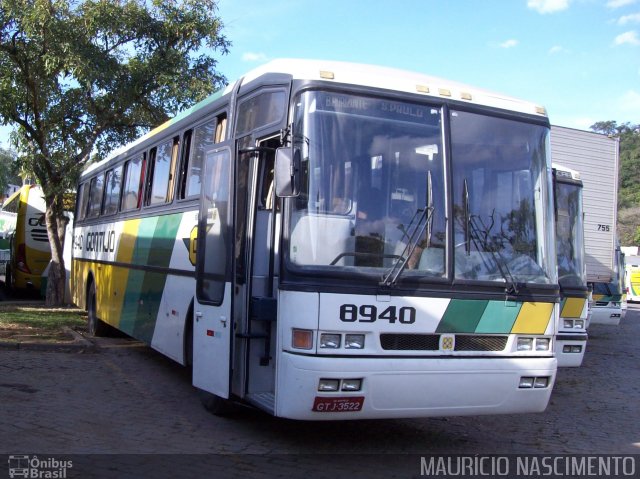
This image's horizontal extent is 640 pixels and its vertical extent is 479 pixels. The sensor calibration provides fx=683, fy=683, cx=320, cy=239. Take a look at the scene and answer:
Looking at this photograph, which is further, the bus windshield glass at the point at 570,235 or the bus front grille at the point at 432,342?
the bus windshield glass at the point at 570,235

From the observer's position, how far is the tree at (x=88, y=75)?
13.3m

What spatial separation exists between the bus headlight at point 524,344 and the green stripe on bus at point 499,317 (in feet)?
0.59

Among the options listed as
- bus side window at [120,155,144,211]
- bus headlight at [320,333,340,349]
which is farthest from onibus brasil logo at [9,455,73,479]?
bus side window at [120,155,144,211]

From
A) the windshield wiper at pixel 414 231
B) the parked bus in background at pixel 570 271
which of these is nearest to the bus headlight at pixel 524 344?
the windshield wiper at pixel 414 231

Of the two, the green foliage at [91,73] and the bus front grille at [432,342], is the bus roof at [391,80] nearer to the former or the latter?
the bus front grille at [432,342]

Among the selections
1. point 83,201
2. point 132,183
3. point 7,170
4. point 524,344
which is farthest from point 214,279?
point 7,170

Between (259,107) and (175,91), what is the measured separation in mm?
8703

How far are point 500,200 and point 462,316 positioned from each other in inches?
44.2

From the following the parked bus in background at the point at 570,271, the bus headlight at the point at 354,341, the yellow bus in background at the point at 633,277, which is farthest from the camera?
the yellow bus in background at the point at 633,277

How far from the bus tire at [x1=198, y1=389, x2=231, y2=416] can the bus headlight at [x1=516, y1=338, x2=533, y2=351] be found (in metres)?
2.90

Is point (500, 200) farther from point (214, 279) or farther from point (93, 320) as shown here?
point (93, 320)

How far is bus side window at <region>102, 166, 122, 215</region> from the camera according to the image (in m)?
11.5

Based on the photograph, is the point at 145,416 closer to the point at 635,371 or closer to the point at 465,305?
the point at 465,305

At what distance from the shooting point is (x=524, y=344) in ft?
19.7
